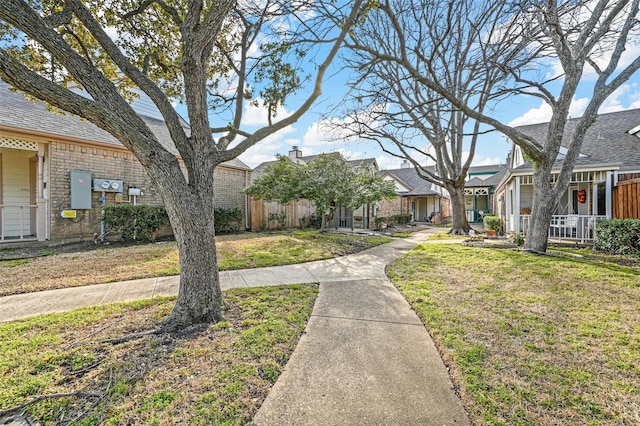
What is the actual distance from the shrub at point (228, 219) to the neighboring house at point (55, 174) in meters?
2.67

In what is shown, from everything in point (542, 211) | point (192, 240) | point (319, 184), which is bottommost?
point (192, 240)

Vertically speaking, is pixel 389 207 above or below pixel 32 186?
below

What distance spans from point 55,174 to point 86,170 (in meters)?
0.84

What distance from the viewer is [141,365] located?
2.58 metres

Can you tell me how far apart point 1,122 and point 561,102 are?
15.5 meters

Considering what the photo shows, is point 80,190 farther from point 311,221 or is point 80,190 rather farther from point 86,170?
point 311,221

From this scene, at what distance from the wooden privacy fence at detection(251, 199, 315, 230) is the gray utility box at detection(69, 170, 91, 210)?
7034 mm

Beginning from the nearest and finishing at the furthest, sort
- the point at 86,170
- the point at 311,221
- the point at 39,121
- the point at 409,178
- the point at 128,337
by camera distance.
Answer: the point at 128,337, the point at 39,121, the point at 86,170, the point at 311,221, the point at 409,178

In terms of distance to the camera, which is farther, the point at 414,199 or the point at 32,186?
the point at 414,199

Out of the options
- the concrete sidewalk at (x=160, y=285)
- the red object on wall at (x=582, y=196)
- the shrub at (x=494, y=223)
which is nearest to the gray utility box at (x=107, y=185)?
the concrete sidewalk at (x=160, y=285)

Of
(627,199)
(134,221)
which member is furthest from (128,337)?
(627,199)

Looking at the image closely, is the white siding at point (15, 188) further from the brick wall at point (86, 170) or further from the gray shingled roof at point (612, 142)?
the gray shingled roof at point (612, 142)

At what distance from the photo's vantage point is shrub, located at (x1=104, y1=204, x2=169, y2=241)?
9.10 meters

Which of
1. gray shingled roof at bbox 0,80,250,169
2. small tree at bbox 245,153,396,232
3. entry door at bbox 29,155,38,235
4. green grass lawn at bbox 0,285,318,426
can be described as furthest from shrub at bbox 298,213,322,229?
green grass lawn at bbox 0,285,318,426
